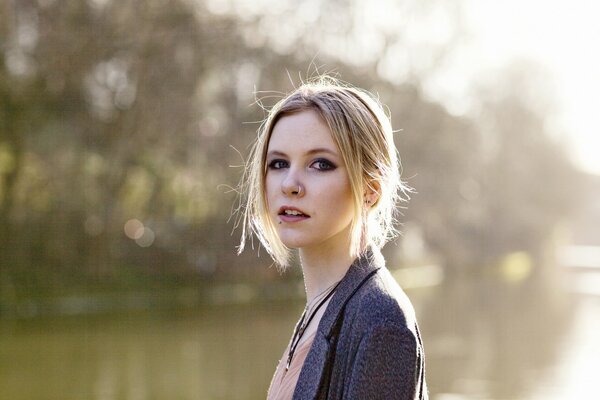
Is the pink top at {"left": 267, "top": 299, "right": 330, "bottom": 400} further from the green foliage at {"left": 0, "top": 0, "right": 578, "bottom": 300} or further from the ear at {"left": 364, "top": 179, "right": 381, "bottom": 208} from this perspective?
the green foliage at {"left": 0, "top": 0, "right": 578, "bottom": 300}

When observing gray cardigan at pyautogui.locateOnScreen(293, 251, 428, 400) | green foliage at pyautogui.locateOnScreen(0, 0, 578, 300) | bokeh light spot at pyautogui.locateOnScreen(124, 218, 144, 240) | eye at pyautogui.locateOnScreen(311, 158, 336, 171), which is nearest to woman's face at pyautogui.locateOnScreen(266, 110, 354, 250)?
eye at pyautogui.locateOnScreen(311, 158, 336, 171)

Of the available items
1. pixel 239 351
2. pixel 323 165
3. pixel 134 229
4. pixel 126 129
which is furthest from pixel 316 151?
pixel 134 229

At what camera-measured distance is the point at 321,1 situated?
2541cm

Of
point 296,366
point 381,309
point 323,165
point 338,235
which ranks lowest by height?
point 296,366

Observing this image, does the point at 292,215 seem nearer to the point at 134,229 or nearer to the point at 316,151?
the point at 316,151

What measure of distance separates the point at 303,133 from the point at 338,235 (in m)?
0.20

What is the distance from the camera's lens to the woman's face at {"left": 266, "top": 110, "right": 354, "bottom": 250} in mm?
1716

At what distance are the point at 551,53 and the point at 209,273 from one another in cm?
2077

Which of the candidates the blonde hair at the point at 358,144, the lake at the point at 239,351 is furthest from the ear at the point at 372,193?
the lake at the point at 239,351

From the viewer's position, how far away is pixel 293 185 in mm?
1732

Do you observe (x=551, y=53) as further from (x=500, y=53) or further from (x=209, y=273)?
(x=209, y=273)

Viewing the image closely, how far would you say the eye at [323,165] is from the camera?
1719 millimetres

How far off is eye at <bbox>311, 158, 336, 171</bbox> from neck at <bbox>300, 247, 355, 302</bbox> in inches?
6.2

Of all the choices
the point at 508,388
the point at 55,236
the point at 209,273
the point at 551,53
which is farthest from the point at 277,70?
the point at 551,53
